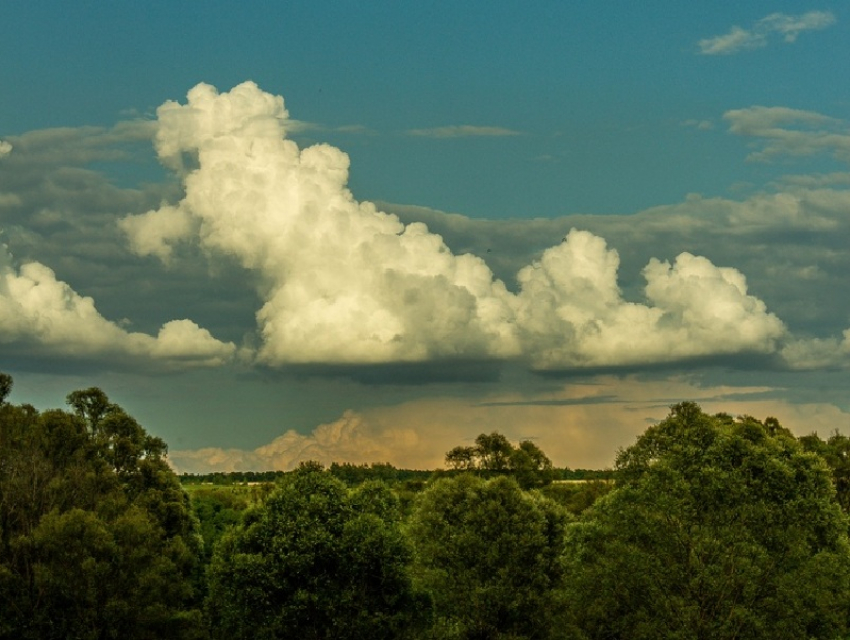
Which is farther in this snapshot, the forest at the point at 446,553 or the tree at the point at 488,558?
the tree at the point at 488,558

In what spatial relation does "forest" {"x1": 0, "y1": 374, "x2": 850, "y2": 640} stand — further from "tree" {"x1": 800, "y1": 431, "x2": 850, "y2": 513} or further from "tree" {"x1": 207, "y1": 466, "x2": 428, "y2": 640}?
"tree" {"x1": 800, "y1": 431, "x2": 850, "y2": 513}

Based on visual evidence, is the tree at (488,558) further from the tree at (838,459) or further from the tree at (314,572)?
the tree at (838,459)

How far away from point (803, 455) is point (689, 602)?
1966 cm

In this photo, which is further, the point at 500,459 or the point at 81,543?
the point at 500,459

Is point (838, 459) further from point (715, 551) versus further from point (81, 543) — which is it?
point (81, 543)

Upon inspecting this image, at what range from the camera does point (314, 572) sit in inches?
3334

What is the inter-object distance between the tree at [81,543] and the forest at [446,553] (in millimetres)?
184

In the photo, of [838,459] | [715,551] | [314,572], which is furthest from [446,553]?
[838,459]

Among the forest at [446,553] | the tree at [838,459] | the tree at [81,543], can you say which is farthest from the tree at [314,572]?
the tree at [838,459]

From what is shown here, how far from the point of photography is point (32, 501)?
10225cm

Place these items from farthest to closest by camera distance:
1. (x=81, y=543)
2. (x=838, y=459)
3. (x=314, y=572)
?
(x=838, y=459)
(x=81, y=543)
(x=314, y=572)

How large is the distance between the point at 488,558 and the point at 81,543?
3643cm

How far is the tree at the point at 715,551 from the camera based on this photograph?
87438 mm

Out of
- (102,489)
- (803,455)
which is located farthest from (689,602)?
(102,489)
